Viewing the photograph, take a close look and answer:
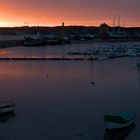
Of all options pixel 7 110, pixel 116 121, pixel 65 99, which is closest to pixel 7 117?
pixel 7 110

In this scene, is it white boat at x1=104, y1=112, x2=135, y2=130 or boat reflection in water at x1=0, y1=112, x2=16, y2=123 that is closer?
white boat at x1=104, y1=112, x2=135, y2=130

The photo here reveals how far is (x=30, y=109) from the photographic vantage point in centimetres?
1778

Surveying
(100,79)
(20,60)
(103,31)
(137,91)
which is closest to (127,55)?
(20,60)

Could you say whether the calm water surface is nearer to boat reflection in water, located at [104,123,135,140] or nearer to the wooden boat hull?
boat reflection in water, located at [104,123,135,140]

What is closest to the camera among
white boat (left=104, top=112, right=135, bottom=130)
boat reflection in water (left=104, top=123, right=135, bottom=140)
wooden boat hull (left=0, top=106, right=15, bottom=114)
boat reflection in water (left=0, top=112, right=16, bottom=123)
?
boat reflection in water (left=104, top=123, right=135, bottom=140)

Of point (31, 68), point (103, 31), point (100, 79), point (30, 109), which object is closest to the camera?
point (30, 109)

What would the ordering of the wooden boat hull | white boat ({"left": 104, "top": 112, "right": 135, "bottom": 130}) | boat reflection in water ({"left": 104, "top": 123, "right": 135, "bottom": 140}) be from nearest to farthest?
boat reflection in water ({"left": 104, "top": 123, "right": 135, "bottom": 140}), white boat ({"left": 104, "top": 112, "right": 135, "bottom": 130}), the wooden boat hull

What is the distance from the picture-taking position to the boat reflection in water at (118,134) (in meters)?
14.4

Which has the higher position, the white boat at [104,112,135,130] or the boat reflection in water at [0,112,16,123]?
the white boat at [104,112,135,130]

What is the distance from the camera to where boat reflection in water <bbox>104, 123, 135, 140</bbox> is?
47.1 feet

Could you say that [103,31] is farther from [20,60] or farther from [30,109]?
[30,109]

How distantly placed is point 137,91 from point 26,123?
856cm

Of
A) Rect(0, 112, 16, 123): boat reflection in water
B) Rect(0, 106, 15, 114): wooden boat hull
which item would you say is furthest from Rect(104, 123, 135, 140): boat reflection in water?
Rect(0, 106, 15, 114): wooden boat hull

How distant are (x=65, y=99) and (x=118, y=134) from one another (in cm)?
583
